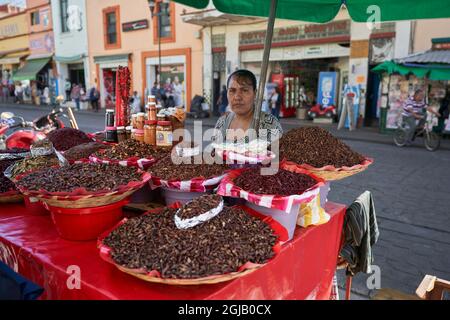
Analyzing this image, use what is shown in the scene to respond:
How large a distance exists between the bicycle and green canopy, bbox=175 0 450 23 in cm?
678

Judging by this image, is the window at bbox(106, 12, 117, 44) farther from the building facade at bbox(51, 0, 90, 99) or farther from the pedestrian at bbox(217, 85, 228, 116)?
the pedestrian at bbox(217, 85, 228, 116)

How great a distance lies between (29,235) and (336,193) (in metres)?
4.31

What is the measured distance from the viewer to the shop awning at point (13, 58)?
25.2 metres

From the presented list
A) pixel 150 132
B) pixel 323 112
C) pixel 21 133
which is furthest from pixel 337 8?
pixel 323 112

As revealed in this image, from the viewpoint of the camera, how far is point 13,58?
25828 millimetres

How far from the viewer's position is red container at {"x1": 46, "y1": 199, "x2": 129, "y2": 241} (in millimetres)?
1505

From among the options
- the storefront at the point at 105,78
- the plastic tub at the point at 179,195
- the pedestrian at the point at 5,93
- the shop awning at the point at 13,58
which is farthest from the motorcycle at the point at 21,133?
the pedestrian at the point at 5,93

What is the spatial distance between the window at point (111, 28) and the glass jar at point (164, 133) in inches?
758

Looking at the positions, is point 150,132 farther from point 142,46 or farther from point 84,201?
point 142,46

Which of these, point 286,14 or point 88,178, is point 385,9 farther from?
point 88,178

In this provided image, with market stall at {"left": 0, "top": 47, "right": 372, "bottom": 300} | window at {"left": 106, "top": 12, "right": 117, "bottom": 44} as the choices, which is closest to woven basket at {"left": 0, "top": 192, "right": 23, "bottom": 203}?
market stall at {"left": 0, "top": 47, "right": 372, "bottom": 300}

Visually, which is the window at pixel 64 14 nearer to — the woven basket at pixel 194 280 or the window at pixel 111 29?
the window at pixel 111 29

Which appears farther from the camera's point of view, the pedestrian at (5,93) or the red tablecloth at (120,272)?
the pedestrian at (5,93)
